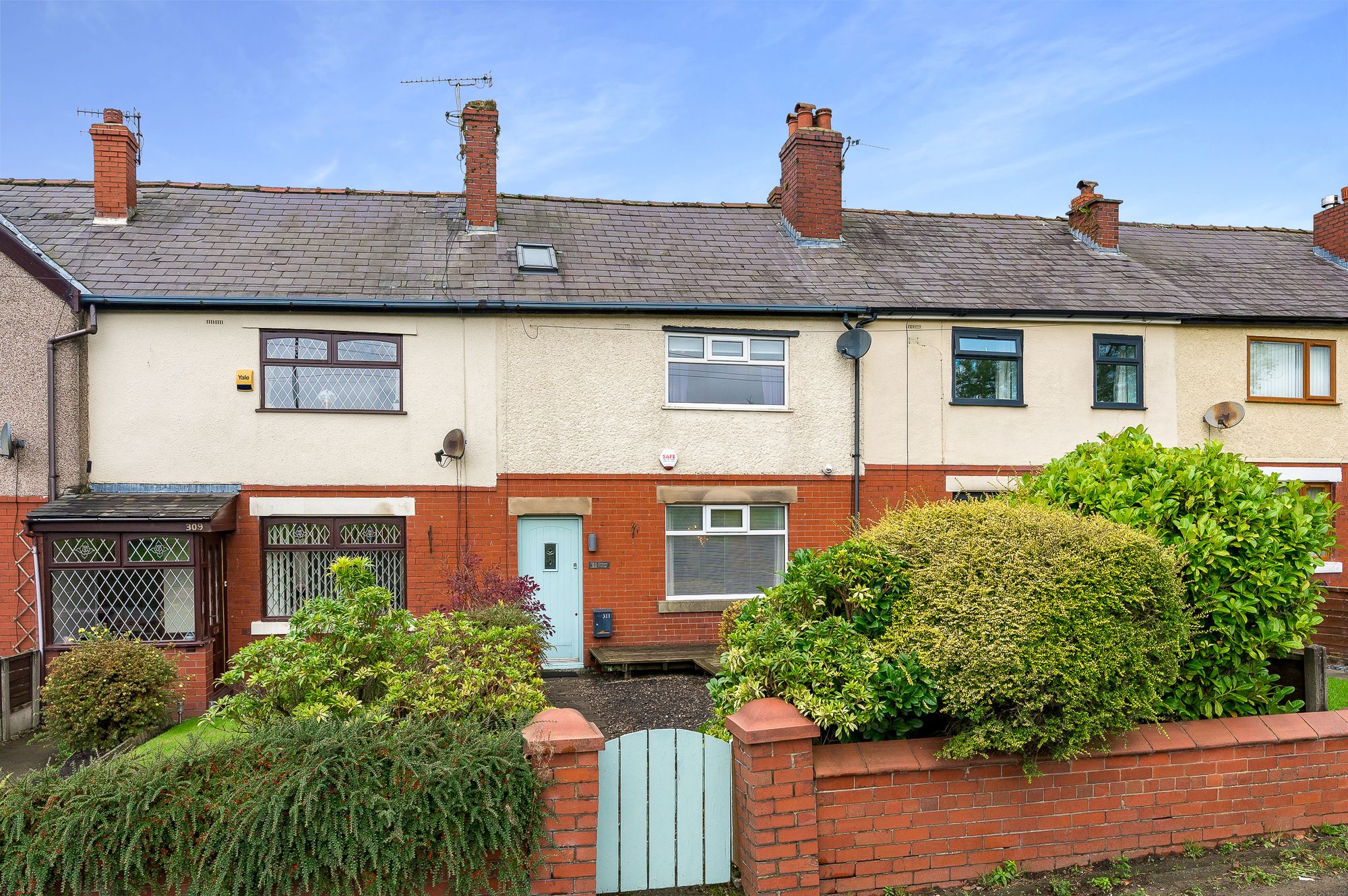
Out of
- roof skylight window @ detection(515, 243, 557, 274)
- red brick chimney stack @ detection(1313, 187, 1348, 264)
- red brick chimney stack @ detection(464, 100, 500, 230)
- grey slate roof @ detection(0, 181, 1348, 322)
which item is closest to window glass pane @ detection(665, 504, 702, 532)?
grey slate roof @ detection(0, 181, 1348, 322)

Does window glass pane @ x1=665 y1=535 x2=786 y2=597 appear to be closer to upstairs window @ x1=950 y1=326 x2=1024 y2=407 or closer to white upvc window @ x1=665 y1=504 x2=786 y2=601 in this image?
white upvc window @ x1=665 y1=504 x2=786 y2=601

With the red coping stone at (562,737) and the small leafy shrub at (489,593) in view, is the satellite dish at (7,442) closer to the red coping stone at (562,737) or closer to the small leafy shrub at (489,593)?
the small leafy shrub at (489,593)

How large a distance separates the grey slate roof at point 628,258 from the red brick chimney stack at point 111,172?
0.77 feet

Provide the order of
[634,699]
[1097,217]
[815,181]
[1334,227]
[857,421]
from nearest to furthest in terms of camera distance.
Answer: [634,699]
[857,421]
[815,181]
[1097,217]
[1334,227]

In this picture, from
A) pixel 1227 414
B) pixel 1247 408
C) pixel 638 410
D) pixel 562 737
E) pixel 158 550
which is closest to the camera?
pixel 562 737

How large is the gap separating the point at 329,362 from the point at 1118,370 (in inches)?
453

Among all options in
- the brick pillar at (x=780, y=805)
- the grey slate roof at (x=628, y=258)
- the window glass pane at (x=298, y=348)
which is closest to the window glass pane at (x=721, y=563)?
the grey slate roof at (x=628, y=258)

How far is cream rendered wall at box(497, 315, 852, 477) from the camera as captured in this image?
37.2ft

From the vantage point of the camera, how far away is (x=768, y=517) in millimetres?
12000

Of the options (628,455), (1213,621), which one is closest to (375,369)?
(628,455)

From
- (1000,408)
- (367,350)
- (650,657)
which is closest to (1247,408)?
(1000,408)

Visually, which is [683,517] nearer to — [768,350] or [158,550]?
Answer: [768,350]

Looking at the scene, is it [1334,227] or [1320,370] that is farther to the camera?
[1334,227]

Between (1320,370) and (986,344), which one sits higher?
(986,344)
